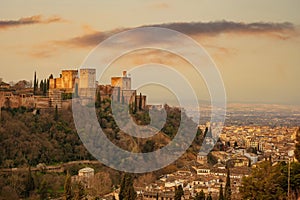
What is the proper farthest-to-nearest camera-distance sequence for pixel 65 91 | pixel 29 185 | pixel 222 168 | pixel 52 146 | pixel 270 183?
1. pixel 65 91
2. pixel 222 168
3. pixel 52 146
4. pixel 29 185
5. pixel 270 183

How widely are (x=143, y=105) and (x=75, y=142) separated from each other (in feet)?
23.4

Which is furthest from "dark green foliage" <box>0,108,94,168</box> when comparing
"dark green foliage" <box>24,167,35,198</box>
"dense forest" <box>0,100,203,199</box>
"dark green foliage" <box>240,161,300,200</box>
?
"dark green foliage" <box>240,161,300,200</box>

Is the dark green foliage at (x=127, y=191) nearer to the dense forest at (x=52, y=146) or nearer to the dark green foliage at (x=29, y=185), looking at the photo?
the dense forest at (x=52, y=146)

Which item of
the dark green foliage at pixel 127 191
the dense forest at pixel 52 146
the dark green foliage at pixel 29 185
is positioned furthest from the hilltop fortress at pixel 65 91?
the dark green foliage at pixel 127 191

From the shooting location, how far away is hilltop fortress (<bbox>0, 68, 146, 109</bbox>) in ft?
87.2

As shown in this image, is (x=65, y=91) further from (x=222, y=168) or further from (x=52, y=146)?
(x=222, y=168)

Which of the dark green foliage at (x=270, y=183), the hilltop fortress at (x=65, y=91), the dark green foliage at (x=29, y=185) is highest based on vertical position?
the hilltop fortress at (x=65, y=91)

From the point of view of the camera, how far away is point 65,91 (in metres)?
29.9

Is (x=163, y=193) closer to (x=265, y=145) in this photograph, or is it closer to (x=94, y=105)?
(x=94, y=105)

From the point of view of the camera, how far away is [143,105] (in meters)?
30.6

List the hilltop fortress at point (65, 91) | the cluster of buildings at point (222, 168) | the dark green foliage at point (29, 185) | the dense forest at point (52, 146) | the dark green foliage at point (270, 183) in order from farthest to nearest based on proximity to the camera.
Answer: the hilltop fortress at point (65, 91) < the cluster of buildings at point (222, 168) < the dense forest at point (52, 146) < the dark green foliage at point (29, 185) < the dark green foliage at point (270, 183)

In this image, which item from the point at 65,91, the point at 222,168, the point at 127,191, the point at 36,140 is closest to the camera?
the point at 127,191

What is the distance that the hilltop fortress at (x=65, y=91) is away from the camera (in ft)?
87.2

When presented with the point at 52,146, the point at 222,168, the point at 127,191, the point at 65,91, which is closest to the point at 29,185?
the point at 127,191
